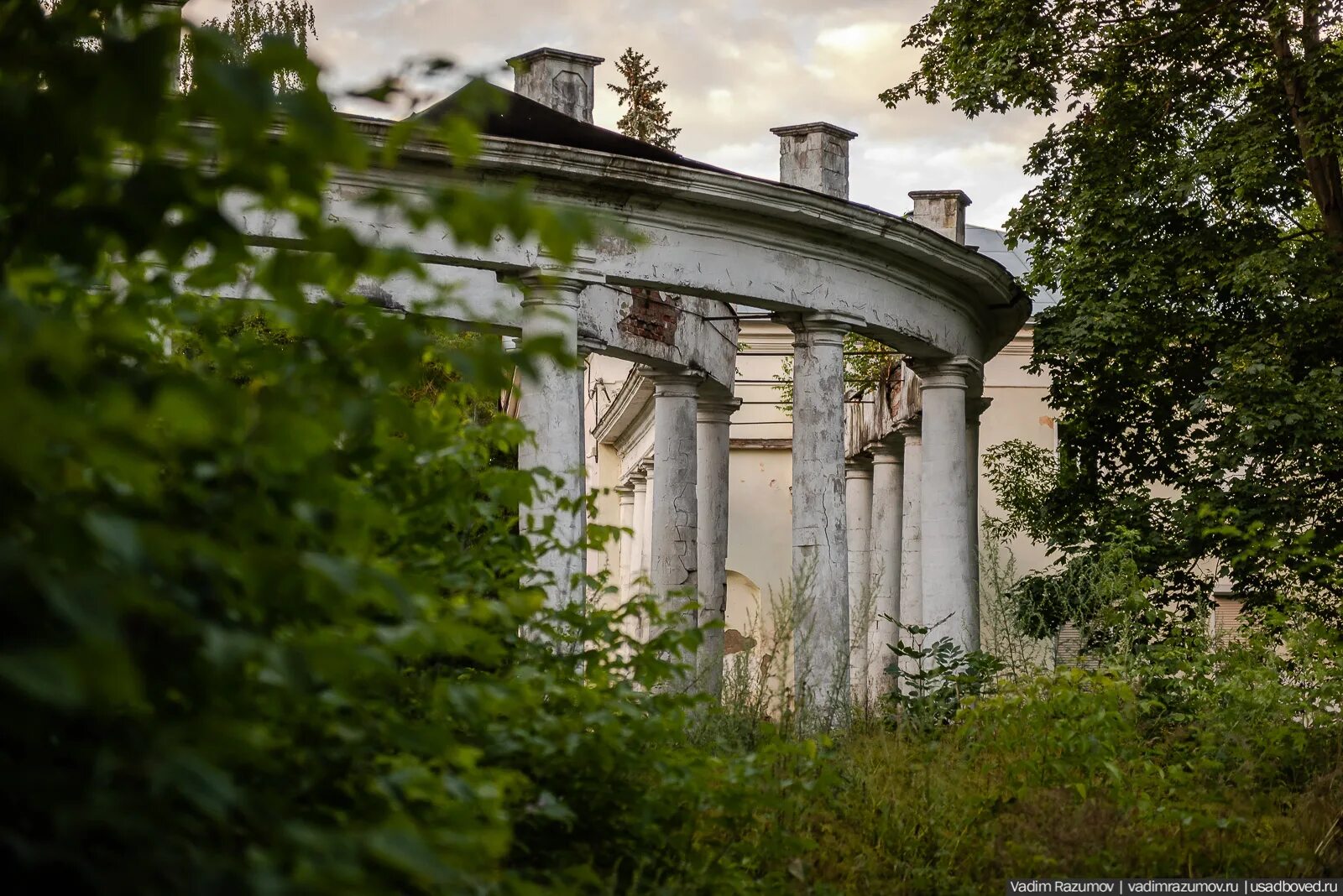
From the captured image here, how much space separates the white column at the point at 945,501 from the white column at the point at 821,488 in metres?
2.55

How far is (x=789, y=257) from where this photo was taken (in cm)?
1563

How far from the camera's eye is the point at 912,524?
2225cm

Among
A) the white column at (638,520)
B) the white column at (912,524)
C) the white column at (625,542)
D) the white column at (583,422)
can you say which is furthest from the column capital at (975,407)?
the white column at (625,542)

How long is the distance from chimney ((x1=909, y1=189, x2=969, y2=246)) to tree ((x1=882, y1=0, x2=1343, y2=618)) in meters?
1.61

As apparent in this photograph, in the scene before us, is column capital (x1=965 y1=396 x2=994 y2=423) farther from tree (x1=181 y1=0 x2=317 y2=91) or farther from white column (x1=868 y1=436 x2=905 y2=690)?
tree (x1=181 y1=0 x2=317 y2=91)

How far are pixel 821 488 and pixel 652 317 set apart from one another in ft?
16.5

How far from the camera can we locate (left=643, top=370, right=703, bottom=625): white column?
20.4 meters

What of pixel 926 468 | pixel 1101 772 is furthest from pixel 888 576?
pixel 1101 772

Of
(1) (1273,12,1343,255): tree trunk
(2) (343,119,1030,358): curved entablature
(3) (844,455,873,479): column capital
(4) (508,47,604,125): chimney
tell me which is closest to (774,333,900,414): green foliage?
(3) (844,455,873,479): column capital

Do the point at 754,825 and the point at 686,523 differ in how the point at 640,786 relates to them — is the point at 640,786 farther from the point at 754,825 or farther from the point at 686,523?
the point at 686,523

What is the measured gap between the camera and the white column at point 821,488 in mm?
15359

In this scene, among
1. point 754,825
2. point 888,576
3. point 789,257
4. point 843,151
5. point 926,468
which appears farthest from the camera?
point 888,576

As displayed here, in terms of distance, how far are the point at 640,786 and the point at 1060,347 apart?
56.7 feet

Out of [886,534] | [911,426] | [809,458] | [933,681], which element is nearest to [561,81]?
[809,458]
